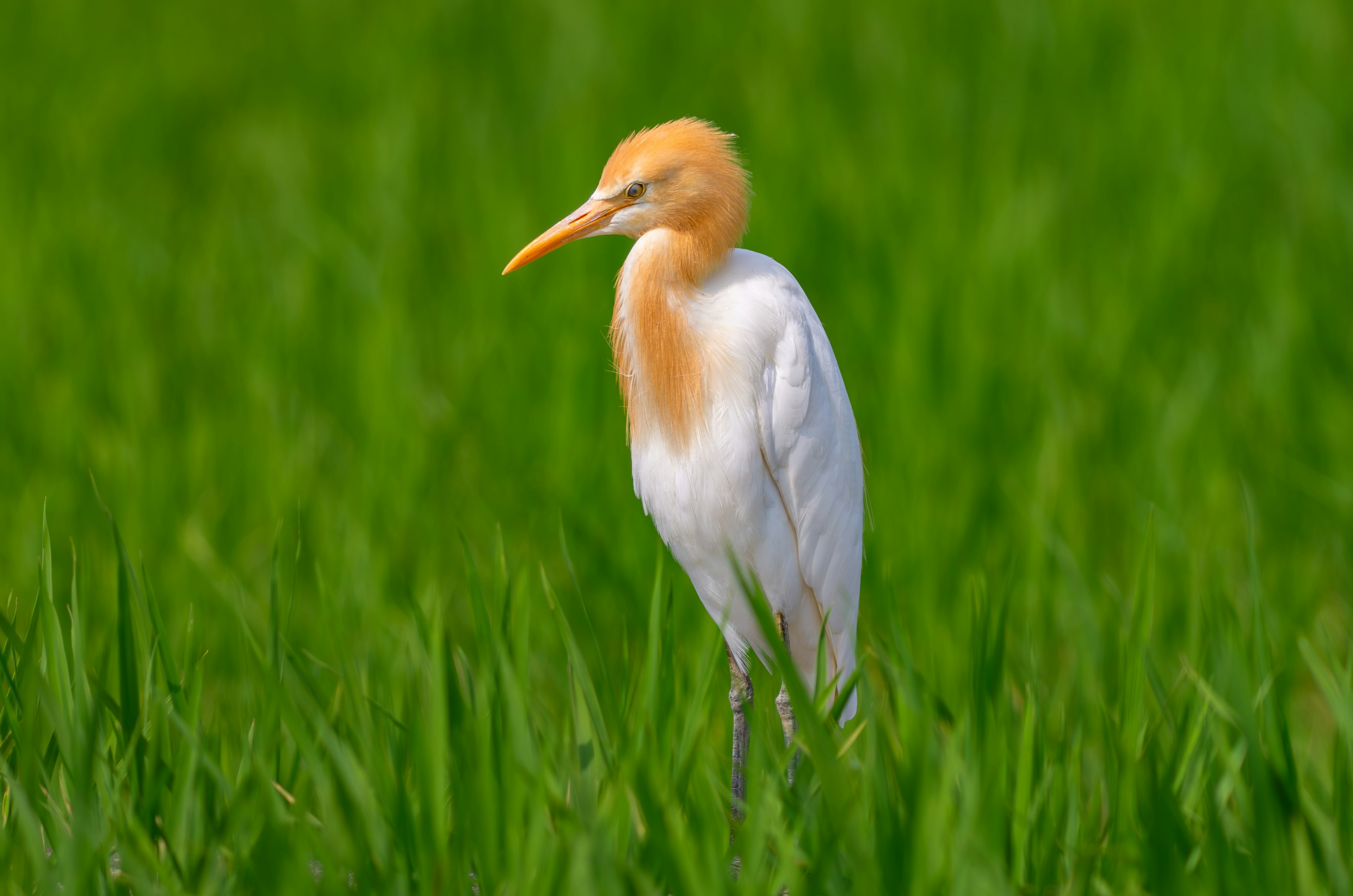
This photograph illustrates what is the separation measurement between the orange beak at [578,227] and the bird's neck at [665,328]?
5 centimetres

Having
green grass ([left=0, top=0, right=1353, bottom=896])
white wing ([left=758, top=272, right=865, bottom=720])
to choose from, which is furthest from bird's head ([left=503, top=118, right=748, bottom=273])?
green grass ([left=0, top=0, right=1353, bottom=896])

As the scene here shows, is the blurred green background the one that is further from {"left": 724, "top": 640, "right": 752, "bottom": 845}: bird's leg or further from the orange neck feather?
the orange neck feather

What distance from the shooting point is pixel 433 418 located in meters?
2.61

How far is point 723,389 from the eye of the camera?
1326mm

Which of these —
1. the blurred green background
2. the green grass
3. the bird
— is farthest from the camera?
the blurred green background

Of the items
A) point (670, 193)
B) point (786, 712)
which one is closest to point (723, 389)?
point (670, 193)

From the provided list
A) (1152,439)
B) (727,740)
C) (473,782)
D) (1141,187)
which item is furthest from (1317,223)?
(473,782)

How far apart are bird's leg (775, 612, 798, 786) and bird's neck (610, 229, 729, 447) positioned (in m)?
0.27

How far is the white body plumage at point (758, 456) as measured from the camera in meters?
1.32

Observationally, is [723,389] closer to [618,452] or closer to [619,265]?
[618,452]

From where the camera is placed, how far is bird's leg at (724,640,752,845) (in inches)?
51.4

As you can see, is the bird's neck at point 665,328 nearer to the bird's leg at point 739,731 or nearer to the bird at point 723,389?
the bird at point 723,389

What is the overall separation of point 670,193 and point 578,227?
4.4 inches

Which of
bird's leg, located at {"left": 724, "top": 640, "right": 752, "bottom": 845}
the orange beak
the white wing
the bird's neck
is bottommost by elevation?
bird's leg, located at {"left": 724, "top": 640, "right": 752, "bottom": 845}
